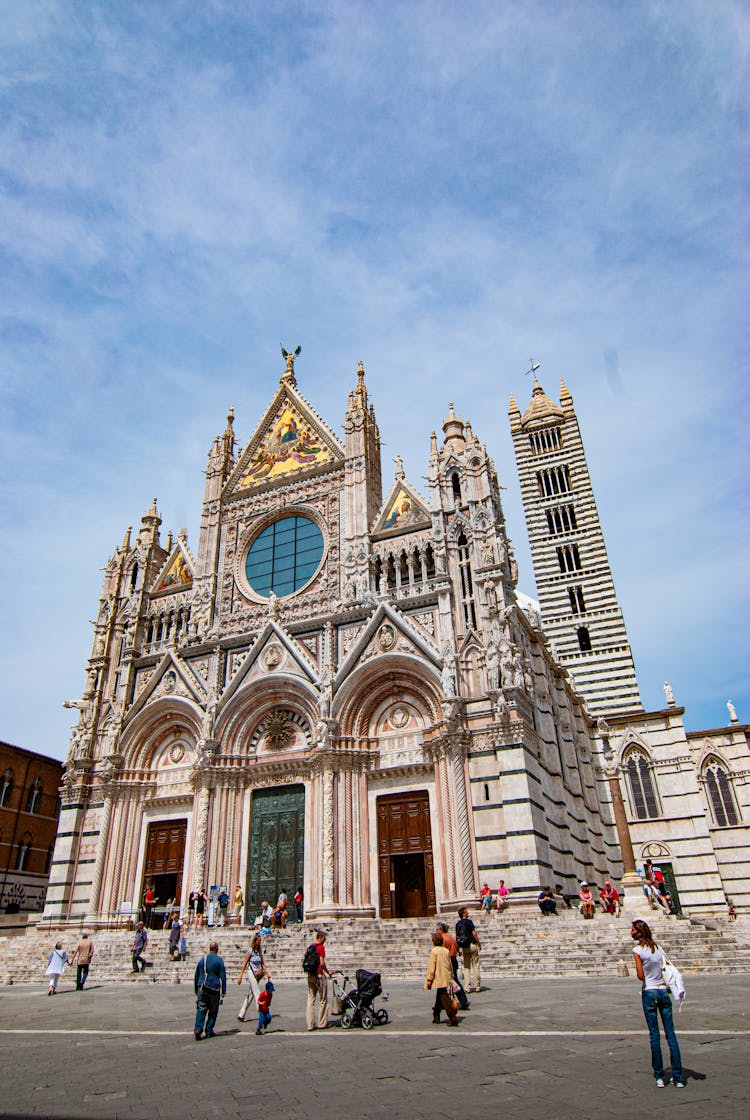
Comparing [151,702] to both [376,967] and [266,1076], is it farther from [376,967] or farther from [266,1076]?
[266,1076]

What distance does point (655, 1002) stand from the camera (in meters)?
6.67

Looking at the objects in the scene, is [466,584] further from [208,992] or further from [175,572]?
[208,992]

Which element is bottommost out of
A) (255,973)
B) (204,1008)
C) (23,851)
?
(204,1008)

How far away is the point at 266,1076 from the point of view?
7.41 meters

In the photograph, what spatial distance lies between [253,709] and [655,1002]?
22155 mm

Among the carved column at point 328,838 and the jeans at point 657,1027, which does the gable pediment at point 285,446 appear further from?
the jeans at point 657,1027

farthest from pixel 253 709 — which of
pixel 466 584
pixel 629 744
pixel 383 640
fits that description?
pixel 629 744

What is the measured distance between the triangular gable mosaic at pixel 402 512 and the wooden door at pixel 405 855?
31.9ft

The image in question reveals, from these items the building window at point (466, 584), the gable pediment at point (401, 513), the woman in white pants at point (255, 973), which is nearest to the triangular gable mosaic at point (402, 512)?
the gable pediment at point (401, 513)

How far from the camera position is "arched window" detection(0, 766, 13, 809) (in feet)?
112

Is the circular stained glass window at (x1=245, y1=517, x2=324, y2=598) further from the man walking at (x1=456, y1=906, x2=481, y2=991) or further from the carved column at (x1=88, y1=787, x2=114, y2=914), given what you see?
the man walking at (x1=456, y1=906, x2=481, y2=991)

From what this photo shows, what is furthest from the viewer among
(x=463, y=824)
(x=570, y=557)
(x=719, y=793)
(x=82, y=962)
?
(x=570, y=557)

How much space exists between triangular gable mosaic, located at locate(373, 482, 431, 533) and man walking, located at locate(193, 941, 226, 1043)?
63.1ft

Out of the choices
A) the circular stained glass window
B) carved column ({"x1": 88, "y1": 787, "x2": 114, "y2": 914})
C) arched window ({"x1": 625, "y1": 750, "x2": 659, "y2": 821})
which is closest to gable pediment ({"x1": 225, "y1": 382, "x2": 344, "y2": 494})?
the circular stained glass window
